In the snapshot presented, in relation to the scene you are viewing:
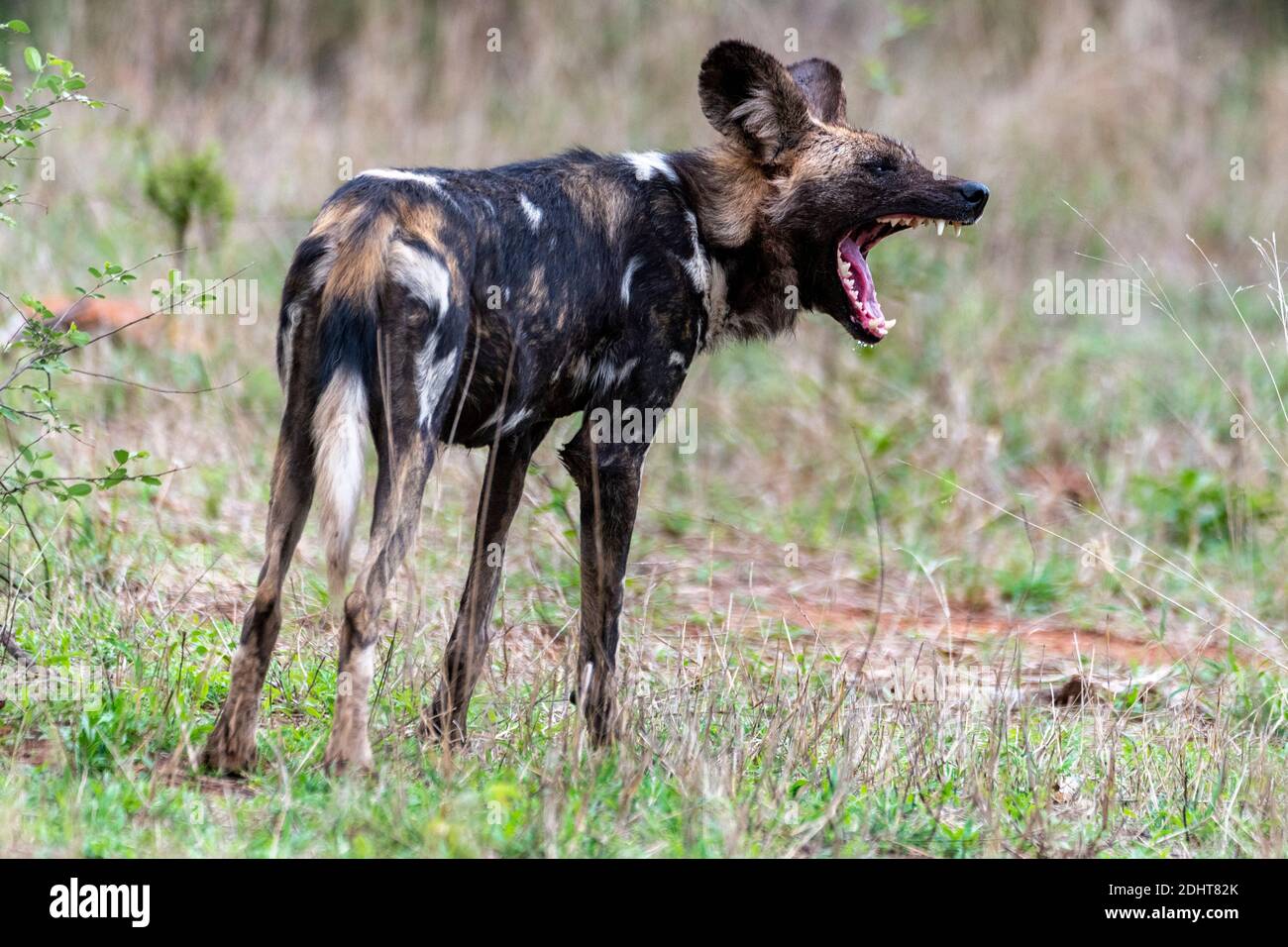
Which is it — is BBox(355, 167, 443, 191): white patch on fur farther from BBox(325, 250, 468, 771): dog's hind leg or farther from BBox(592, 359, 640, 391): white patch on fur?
BBox(592, 359, 640, 391): white patch on fur

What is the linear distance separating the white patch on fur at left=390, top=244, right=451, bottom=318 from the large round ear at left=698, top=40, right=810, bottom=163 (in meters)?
1.35

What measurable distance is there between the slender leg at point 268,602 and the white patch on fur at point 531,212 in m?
0.89

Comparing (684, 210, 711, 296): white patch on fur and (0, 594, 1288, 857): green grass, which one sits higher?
(684, 210, 711, 296): white patch on fur

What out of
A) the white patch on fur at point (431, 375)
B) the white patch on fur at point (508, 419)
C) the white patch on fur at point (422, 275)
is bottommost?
the white patch on fur at point (508, 419)

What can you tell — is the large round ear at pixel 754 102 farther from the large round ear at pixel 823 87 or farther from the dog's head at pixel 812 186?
the large round ear at pixel 823 87

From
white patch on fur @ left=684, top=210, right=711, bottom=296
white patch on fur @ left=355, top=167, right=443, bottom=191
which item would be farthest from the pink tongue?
white patch on fur @ left=355, top=167, right=443, bottom=191

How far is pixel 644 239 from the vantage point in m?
4.27

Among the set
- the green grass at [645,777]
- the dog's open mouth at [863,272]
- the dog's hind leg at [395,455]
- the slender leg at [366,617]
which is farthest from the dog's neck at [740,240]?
the slender leg at [366,617]

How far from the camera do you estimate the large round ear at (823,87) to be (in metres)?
4.96

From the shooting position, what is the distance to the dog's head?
14.9ft

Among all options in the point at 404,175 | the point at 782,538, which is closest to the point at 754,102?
the point at 404,175

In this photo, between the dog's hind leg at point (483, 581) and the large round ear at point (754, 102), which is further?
the large round ear at point (754, 102)
